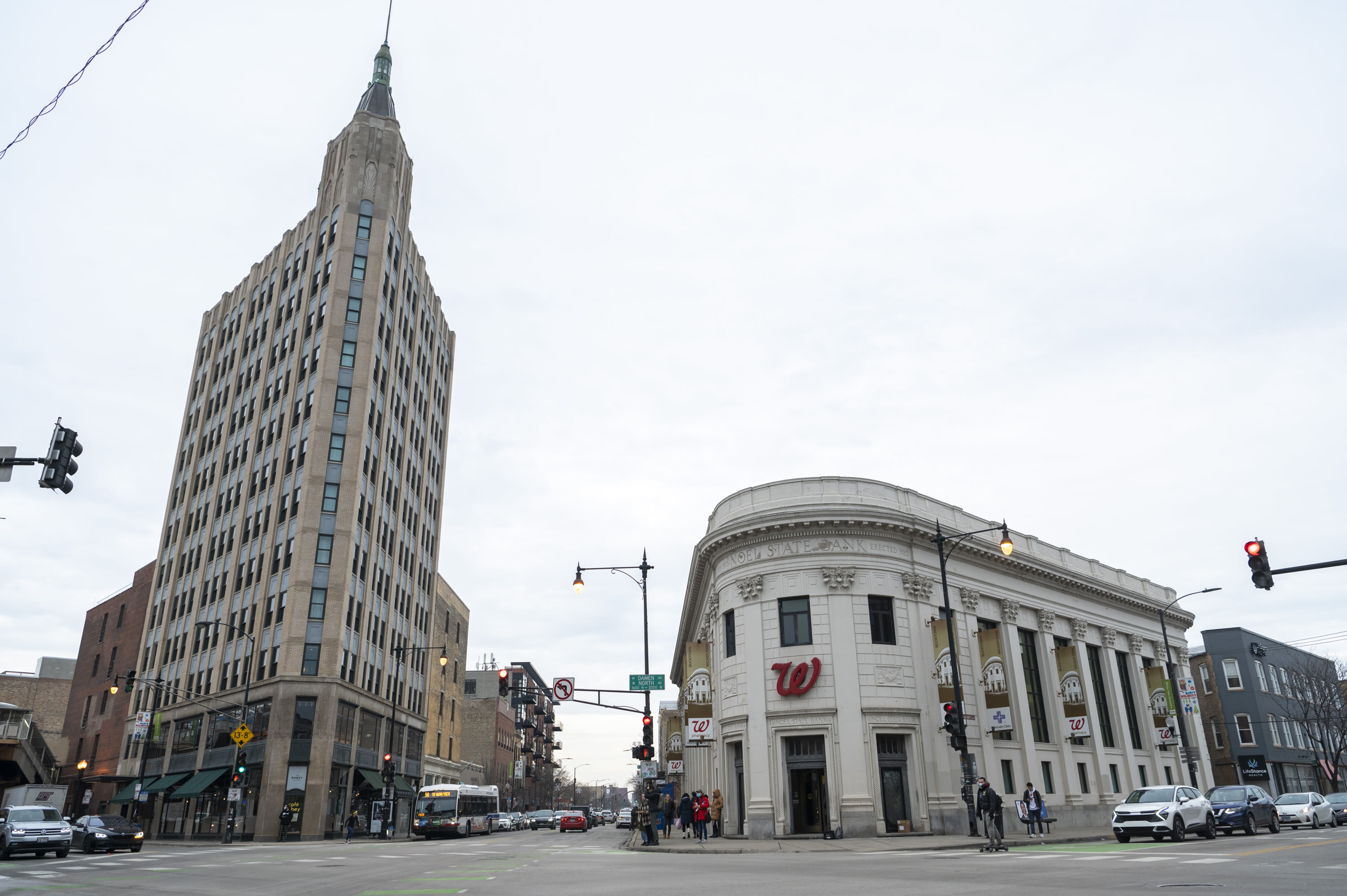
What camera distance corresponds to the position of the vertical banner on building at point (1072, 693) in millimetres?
44688

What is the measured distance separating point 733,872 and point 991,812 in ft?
31.3

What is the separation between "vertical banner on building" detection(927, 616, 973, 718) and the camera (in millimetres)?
37188

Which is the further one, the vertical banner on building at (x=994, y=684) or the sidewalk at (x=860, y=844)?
the vertical banner on building at (x=994, y=684)

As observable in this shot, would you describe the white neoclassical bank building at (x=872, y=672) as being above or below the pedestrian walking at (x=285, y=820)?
above

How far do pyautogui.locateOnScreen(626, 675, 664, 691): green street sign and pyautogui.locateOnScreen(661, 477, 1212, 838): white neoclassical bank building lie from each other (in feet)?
11.3

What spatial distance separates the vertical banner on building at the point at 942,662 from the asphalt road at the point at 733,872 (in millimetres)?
10966

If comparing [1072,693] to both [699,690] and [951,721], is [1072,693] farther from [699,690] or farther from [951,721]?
[951,721]

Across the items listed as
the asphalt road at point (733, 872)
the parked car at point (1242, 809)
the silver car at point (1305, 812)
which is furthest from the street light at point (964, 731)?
the silver car at point (1305, 812)

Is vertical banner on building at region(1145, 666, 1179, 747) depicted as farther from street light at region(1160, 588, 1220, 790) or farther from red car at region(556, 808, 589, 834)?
red car at region(556, 808, 589, 834)

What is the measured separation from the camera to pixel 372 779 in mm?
55312

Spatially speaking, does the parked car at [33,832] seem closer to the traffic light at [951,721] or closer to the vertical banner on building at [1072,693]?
the traffic light at [951,721]

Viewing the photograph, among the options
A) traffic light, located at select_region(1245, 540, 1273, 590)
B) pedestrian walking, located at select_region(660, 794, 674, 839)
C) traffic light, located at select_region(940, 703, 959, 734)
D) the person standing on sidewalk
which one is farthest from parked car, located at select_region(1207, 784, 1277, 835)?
pedestrian walking, located at select_region(660, 794, 674, 839)

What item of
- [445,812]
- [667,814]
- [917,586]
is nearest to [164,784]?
[445,812]

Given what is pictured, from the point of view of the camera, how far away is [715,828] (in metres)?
39.6
